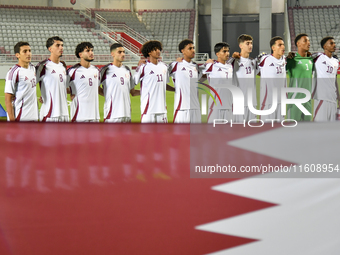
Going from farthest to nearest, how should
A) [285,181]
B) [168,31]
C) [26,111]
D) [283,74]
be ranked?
[168,31] < [283,74] < [26,111] < [285,181]

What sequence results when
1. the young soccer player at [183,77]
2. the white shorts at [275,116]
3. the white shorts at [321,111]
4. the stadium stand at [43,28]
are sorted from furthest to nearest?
the stadium stand at [43,28]
the young soccer player at [183,77]
the white shorts at [321,111]
the white shorts at [275,116]

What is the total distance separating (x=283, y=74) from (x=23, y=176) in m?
3.90

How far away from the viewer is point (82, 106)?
4910 millimetres

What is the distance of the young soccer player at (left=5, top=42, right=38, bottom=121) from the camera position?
459cm

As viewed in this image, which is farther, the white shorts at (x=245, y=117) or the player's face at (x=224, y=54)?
the player's face at (x=224, y=54)

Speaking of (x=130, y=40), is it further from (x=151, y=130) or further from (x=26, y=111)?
(x=151, y=130)

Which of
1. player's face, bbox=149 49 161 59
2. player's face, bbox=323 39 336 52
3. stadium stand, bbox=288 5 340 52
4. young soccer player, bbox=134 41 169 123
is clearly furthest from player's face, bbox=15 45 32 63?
stadium stand, bbox=288 5 340 52

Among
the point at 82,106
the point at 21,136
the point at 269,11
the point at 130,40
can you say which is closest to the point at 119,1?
the point at 130,40

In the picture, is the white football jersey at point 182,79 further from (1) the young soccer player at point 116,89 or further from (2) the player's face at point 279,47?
(2) the player's face at point 279,47

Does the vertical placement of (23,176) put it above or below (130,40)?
below

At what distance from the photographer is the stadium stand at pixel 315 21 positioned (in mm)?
23641

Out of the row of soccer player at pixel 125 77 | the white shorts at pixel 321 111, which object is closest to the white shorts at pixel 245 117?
the white shorts at pixel 321 111

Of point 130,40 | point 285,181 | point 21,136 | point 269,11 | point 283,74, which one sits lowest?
point 285,181

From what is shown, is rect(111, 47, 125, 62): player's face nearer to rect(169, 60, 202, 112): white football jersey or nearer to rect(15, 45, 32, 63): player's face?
rect(169, 60, 202, 112): white football jersey
